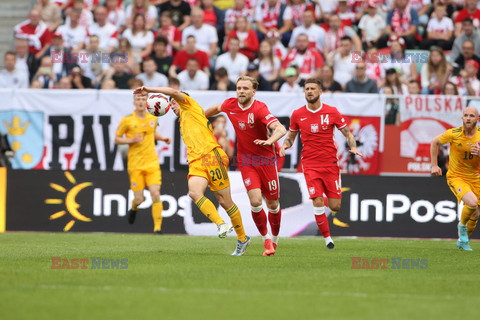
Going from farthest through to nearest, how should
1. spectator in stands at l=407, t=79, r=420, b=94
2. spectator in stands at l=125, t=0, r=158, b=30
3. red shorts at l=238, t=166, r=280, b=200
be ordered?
spectator in stands at l=125, t=0, r=158, b=30 < spectator in stands at l=407, t=79, r=420, b=94 < red shorts at l=238, t=166, r=280, b=200

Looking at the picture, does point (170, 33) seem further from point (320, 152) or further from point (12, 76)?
point (320, 152)

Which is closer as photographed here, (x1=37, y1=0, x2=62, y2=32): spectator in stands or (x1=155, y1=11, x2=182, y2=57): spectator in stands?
(x1=155, y1=11, x2=182, y2=57): spectator in stands

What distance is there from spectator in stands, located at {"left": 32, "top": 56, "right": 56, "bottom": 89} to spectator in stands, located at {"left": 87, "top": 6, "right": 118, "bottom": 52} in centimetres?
158

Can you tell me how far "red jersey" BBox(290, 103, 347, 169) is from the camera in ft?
44.0

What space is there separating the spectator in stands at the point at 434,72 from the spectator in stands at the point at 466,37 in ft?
3.52

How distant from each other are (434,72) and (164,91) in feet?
33.5

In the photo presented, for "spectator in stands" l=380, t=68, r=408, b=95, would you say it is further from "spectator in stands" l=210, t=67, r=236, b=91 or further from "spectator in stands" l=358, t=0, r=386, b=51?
"spectator in stands" l=210, t=67, r=236, b=91

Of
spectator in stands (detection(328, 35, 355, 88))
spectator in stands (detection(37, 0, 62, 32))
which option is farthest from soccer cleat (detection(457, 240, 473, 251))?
spectator in stands (detection(37, 0, 62, 32))

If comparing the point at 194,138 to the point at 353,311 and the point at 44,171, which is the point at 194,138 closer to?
the point at 353,311

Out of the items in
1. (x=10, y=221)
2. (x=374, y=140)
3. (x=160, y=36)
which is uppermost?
(x=160, y=36)

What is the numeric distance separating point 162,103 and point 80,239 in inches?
162

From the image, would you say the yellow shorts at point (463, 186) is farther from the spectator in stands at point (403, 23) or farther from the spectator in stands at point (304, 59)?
the spectator in stands at point (403, 23)

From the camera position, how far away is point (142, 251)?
12539 mm

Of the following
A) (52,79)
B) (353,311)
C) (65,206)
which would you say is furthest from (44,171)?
(353,311)
